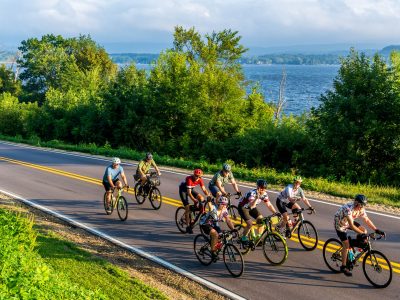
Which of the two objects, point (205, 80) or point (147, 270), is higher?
point (205, 80)

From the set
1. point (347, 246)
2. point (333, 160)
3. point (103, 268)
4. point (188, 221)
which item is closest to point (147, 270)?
point (103, 268)

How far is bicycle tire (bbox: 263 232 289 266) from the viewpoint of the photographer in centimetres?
1147

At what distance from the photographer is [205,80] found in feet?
118

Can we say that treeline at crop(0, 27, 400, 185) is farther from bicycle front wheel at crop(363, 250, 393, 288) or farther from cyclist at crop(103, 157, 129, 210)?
bicycle front wheel at crop(363, 250, 393, 288)

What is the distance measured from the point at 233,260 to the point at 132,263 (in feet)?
8.80

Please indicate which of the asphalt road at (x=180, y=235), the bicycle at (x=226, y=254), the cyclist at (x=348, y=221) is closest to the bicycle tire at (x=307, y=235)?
the asphalt road at (x=180, y=235)

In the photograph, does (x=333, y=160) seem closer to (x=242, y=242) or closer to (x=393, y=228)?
(x=393, y=228)

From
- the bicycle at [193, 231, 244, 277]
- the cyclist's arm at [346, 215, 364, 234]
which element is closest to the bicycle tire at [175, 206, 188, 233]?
the bicycle at [193, 231, 244, 277]

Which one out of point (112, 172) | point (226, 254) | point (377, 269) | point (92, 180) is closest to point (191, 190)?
point (226, 254)

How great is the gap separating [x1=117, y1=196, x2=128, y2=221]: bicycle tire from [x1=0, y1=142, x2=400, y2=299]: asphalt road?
24 cm

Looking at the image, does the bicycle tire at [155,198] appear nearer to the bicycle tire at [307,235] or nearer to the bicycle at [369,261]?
the bicycle tire at [307,235]

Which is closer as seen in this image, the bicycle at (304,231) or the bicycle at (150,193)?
the bicycle at (304,231)

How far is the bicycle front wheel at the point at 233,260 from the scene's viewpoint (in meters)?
10.8

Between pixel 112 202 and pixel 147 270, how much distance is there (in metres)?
5.25
